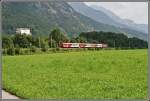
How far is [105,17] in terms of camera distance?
5914 millimetres

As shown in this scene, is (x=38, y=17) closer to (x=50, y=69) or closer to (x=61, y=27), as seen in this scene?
(x=61, y=27)

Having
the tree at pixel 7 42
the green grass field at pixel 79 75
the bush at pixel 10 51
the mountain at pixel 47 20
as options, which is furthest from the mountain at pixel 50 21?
the green grass field at pixel 79 75

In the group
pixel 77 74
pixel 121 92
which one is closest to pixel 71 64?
pixel 77 74

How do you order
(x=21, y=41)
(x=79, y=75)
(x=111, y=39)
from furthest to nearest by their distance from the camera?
1. (x=79, y=75)
2. (x=111, y=39)
3. (x=21, y=41)

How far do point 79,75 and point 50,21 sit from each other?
1069mm

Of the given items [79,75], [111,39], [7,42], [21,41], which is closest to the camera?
[7,42]

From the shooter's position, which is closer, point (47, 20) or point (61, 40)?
point (61, 40)

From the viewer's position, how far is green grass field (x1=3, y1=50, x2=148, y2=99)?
19.7 ft

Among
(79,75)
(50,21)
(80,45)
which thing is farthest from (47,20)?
(79,75)

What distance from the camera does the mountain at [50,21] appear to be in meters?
5.82

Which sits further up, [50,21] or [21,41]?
[50,21]

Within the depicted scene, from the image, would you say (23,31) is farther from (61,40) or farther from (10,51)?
(61,40)

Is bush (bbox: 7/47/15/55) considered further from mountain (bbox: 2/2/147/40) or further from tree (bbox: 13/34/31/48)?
mountain (bbox: 2/2/147/40)

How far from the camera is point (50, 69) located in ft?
22.7
